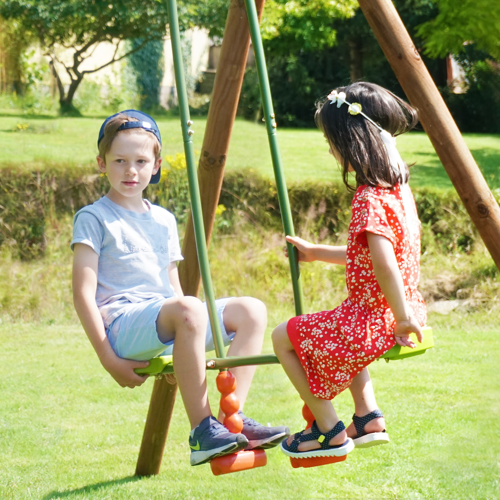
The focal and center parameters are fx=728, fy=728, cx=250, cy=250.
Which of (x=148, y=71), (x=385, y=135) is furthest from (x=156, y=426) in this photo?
(x=148, y=71)

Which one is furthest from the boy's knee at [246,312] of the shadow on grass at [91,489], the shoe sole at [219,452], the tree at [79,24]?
the tree at [79,24]

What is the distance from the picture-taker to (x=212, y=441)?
6.54ft

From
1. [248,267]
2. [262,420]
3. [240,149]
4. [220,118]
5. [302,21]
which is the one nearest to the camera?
[220,118]

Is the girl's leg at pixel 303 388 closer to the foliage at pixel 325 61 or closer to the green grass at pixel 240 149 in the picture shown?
the green grass at pixel 240 149

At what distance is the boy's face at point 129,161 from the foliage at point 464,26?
8.41m

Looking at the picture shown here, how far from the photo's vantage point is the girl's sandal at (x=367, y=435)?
2.16 metres

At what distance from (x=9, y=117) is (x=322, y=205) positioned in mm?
4969

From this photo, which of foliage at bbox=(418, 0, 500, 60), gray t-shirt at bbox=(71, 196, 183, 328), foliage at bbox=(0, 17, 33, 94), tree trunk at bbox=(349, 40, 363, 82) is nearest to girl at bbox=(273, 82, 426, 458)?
gray t-shirt at bbox=(71, 196, 183, 328)

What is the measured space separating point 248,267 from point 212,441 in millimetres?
4720

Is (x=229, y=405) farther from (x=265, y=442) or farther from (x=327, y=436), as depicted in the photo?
(x=327, y=436)

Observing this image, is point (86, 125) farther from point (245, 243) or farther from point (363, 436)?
point (363, 436)

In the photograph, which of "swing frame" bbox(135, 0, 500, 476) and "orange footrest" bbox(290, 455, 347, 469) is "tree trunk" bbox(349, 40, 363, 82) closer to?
"swing frame" bbox(135, 0, 500, 476)

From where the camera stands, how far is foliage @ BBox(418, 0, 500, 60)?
31.7 feet

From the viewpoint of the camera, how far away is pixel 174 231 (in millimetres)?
2588
